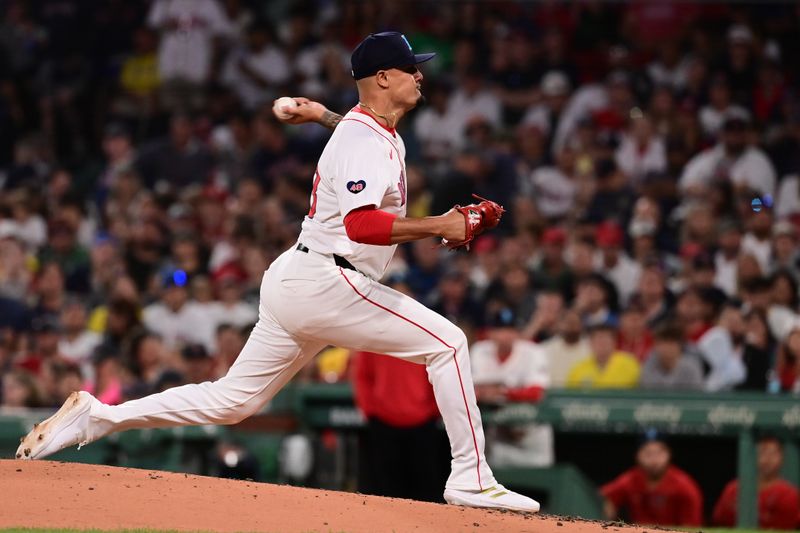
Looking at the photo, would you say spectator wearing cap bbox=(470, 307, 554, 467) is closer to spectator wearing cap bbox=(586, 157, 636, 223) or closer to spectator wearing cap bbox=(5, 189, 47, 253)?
spectator wearing cap bbox=(586, 157, 636, 223)

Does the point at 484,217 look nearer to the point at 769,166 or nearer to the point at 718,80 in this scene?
the point at 769,166

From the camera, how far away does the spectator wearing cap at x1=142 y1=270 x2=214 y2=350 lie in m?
10.9

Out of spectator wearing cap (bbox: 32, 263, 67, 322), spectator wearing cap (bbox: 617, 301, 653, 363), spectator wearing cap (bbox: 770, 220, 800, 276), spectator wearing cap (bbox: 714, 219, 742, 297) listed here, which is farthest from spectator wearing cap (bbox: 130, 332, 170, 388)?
spectator wearing cap (bbox: 770, 220, 800, 276)

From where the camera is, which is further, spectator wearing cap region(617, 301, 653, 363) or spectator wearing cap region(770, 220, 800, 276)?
spectator wearing cap region(770, 220, 800, 276)

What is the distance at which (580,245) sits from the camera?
1063cm

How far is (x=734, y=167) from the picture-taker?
36.4ft

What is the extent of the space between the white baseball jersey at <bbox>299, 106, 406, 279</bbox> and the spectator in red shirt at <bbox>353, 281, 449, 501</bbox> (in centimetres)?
293

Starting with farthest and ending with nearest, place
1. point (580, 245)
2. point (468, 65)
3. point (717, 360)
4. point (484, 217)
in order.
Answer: point (468, 65), point (580, 245), point (717, 360), point (484, 217)

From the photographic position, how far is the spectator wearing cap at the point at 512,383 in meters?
8.66

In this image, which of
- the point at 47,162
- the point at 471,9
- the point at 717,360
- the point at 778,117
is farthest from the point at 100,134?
the point at 717,360

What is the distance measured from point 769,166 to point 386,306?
653 cm

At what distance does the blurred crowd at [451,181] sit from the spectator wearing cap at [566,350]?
2cm

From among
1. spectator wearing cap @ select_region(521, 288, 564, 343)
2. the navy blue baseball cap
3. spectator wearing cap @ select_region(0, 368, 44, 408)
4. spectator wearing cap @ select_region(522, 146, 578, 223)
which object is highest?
the navy blue baseball cap

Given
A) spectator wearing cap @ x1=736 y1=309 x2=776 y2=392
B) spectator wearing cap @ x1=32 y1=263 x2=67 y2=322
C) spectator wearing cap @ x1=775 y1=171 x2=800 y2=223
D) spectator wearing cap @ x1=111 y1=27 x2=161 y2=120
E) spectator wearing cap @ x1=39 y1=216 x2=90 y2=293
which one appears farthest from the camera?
spectator wearing cap @ x1=111 y1=27 x2=161 y2=120
